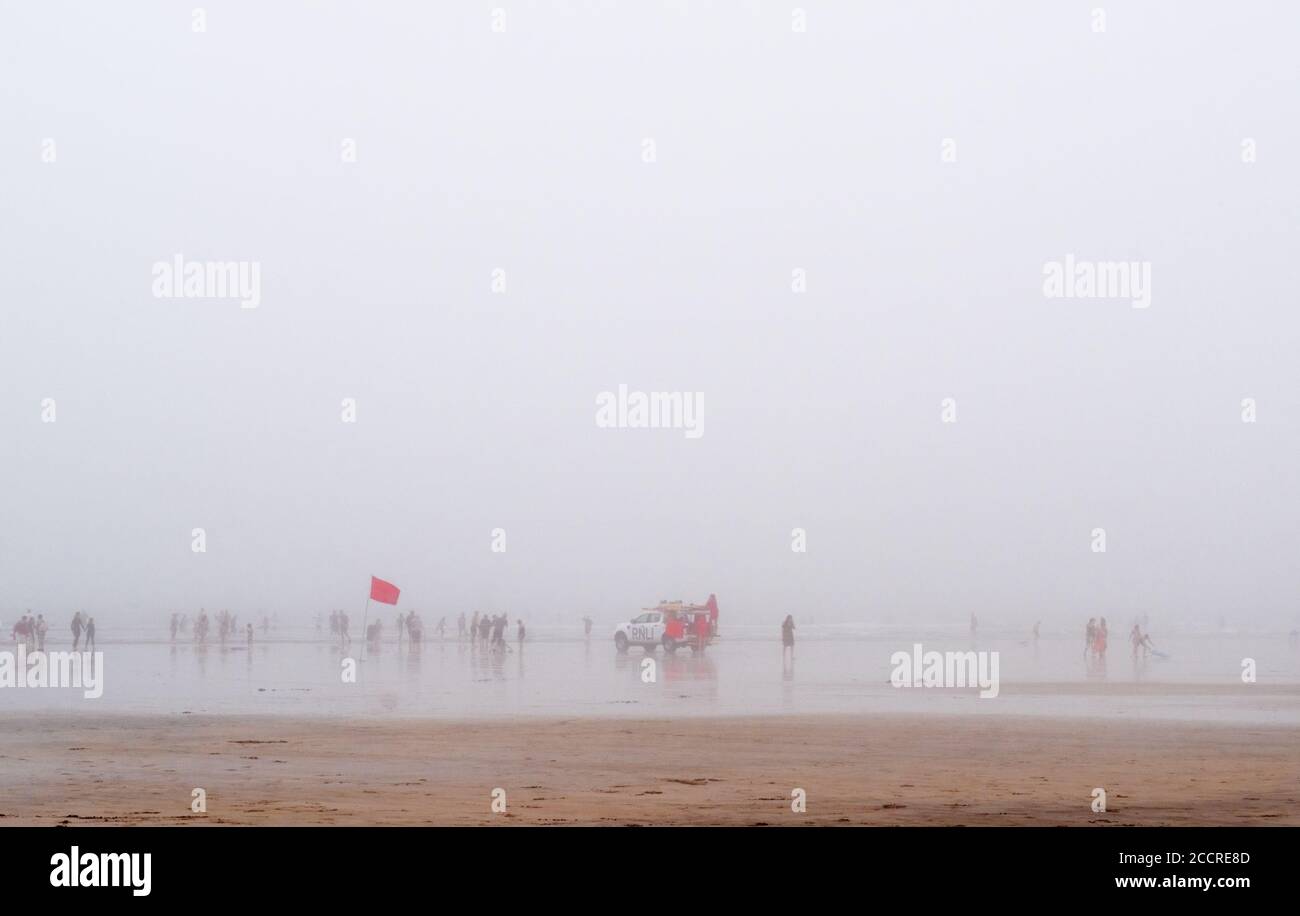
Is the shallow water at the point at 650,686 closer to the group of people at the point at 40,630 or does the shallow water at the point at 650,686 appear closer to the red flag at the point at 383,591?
the group of people at the point at 40,630

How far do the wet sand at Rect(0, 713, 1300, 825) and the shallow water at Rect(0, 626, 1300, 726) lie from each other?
2.58 m

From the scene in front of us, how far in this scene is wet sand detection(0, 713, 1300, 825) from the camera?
16.7m

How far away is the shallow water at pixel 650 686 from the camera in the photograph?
29281 millimetres

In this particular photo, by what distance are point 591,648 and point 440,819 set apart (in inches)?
1790

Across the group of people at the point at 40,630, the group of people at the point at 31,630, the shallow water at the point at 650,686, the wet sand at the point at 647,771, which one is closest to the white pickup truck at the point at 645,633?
the shallow water at the point at 650,686

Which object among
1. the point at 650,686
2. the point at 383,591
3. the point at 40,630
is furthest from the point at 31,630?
the point at 650,686

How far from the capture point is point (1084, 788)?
18625 mm

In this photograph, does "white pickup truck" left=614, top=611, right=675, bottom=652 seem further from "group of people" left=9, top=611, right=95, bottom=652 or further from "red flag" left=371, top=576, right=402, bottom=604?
"group of people" left=9, top=611, right=95, bottom=652

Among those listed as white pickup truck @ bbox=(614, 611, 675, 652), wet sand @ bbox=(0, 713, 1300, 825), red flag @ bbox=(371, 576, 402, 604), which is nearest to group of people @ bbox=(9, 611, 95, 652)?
red flag @ bbox=(371, 576, 402, 604)

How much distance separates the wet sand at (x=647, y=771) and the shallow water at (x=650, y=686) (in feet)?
8.47

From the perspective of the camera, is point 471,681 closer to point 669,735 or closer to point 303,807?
point 669,735

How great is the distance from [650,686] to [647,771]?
15.3 meters
